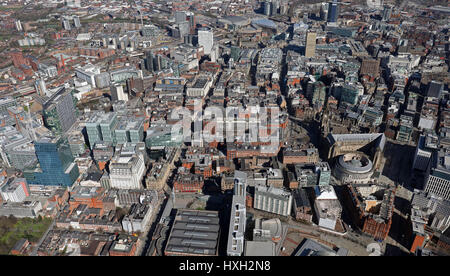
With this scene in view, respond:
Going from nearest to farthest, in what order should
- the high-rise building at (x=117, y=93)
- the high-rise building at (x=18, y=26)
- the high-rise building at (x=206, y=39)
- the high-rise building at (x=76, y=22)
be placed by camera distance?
the high-rise building at (x=117, y=93) → the high-rise building at (x=206, y=39) → the high-rise building at (x=18, y=26) → the high-rise building at (x=76, y=22)

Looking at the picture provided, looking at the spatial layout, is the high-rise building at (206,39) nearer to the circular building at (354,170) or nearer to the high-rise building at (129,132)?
the high-rise building at (129,132)

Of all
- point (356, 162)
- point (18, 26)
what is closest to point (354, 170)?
point (356, 162)

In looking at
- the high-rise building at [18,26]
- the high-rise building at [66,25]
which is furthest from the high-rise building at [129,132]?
the high-rise building at [18,26]

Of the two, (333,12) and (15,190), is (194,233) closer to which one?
(15,190)

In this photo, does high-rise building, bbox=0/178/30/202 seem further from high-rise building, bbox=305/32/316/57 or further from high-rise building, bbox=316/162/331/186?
high-rise building, bbox=305/32/316/57
